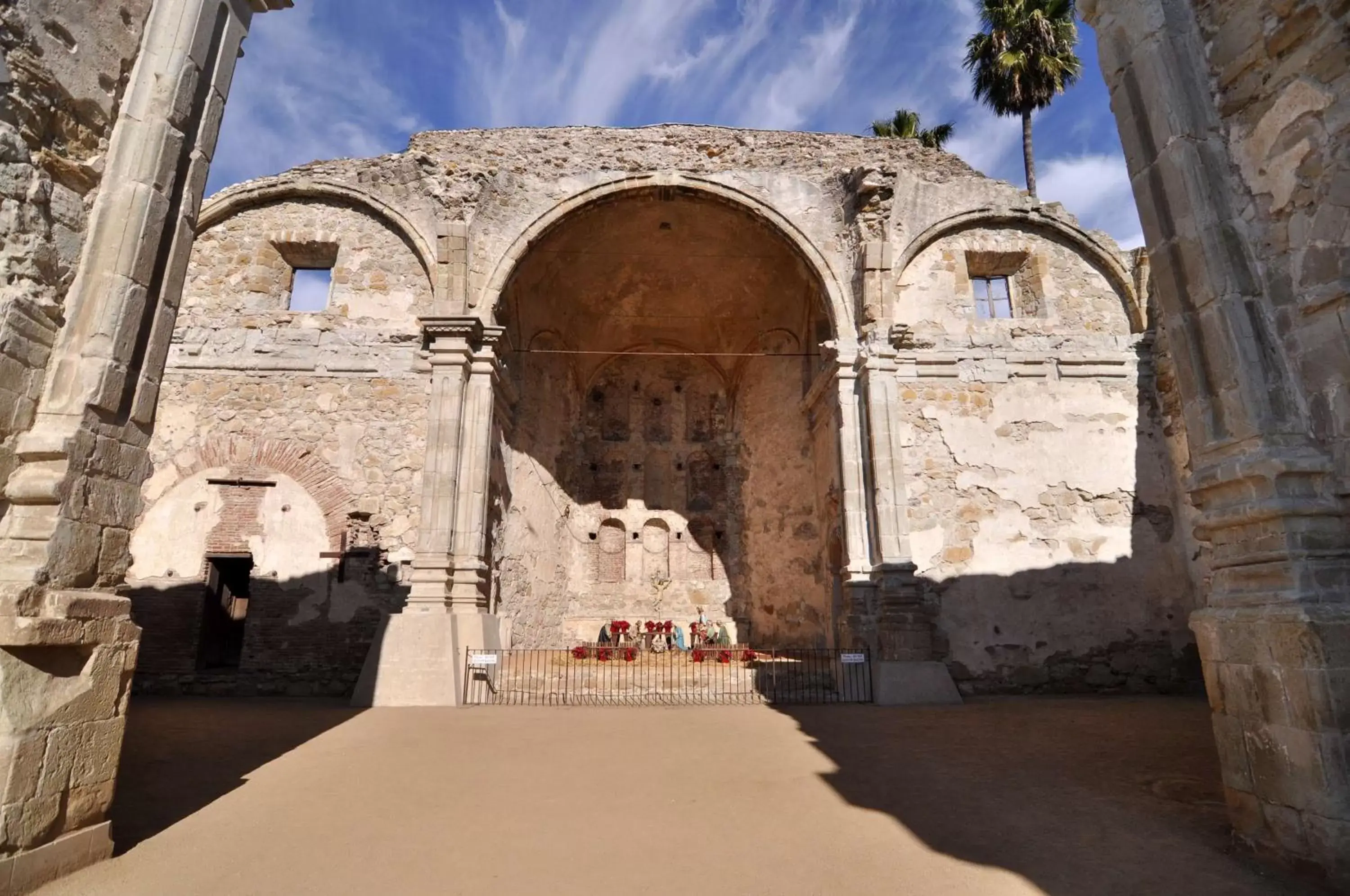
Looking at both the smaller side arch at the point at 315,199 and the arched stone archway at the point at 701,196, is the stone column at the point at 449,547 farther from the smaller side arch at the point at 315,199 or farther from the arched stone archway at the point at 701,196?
the smaller side arch at the point at 315,199

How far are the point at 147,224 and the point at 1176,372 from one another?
5.87 meters

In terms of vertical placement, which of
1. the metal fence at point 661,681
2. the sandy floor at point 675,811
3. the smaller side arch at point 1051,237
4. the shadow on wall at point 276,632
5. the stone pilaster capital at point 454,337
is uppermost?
the smaller side arch at point 1051,237

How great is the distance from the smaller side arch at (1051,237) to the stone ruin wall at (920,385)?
0.12 meters

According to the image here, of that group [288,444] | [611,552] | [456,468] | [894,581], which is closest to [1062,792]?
[894,581]

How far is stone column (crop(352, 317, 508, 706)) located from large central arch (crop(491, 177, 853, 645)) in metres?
1.20

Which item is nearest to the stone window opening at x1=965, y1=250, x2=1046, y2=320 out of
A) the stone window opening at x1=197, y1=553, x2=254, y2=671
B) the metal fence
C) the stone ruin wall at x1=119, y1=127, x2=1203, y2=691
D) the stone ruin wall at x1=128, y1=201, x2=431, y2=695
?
the stone ruin wall at x1=119, y1=127, x2=1203, y2=691

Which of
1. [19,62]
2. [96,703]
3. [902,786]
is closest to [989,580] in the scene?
[902,786]

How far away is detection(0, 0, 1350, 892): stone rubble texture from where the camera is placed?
3.32m

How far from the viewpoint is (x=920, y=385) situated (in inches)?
428

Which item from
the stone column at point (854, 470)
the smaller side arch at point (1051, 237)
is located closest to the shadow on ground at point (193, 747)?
the stone column at point (854, 470)

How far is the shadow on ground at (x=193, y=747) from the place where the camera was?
13.9 feet

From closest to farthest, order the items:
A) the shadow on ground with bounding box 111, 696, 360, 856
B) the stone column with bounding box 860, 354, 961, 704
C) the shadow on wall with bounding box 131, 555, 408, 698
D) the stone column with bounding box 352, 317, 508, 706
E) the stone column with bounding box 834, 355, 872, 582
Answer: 1. the shadow on ground with bounding box 111, 696, 360, 856
2. the stone column with bounding box 352, 317, 508, 706
3. the stone column with bounding box 860, 354, 961, 704
4. the shadow on wall with bounding box 131, 555, 408, 698
5. the stone column with bounding box 834, 355, 872, 582

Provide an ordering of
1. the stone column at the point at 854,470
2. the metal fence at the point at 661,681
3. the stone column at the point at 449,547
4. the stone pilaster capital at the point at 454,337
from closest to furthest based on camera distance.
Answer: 1. the stone column at the point at 449,547
2. the metal fence at the point at 661,681
3. the stone column at the point at 854,470
4. the stone pilaster capital at the point at 454,337

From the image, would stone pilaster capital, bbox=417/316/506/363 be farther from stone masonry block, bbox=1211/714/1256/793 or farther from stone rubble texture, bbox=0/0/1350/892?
stone masonry block, bbox=1211/714/1256/793
